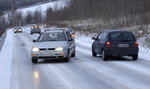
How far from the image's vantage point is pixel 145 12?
40.8m

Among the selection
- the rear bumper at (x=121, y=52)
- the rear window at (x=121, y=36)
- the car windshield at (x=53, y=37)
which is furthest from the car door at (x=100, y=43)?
the car windshield at (x=53, y=37)

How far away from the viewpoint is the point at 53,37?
18203 mm

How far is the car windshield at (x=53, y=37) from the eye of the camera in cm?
1806

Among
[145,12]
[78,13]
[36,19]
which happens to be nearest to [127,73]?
[145,12]

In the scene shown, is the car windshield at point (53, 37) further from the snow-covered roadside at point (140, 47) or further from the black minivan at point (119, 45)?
the snow-covered roadside at point (140, 47)

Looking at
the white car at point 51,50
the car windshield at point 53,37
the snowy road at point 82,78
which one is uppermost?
the car windshield at point 53,37

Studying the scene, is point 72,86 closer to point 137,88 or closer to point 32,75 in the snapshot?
point 137,88

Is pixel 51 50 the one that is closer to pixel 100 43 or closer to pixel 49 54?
pixel 49 54

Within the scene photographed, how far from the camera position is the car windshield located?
59.3 ft

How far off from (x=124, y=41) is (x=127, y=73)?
460 cm

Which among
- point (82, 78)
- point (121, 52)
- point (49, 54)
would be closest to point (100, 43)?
point (121, 52)

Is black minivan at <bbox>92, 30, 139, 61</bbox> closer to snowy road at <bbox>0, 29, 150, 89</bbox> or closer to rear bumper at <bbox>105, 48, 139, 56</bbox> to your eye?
rear bumper at <bbox>105, 48, 139, 56</bbox>

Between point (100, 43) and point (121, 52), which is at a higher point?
point (100, 43)

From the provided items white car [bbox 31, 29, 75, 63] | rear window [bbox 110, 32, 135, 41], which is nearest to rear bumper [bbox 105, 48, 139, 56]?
rear window [bbox 110, 32, 135, 41]
